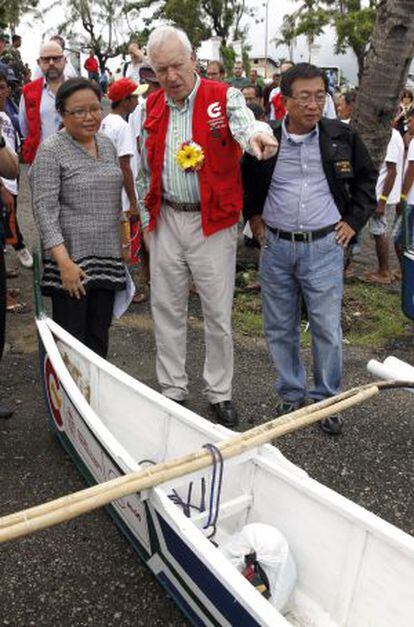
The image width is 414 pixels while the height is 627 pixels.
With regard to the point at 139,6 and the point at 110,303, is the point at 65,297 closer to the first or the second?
the point at 110,303

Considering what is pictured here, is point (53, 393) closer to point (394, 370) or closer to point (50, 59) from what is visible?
point (394, 370)

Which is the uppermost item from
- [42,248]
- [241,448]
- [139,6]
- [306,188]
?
[139,6]

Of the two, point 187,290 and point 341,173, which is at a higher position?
point 341,173

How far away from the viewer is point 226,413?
408 cm

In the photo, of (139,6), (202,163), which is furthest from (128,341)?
(139,6)

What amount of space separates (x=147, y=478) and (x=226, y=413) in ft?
6.46

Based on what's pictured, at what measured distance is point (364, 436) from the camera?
403cm

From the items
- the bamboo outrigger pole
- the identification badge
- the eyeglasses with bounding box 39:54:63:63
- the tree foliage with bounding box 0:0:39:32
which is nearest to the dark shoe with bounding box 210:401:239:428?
the bamboo outrigger pole

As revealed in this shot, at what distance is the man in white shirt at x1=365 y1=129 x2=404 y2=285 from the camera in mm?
6551

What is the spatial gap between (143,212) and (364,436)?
1994 millimetres

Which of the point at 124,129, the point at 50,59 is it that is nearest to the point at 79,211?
the point at 124,129

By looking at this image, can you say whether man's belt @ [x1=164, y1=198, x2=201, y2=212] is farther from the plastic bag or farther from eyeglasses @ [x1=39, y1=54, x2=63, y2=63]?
eyeglasses @ [x1=39, y1=54, x2=63, y2=63]

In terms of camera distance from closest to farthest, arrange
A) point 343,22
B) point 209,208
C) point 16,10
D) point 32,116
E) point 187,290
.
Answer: point 209,208, point 187,290, point 32,116, point 343,22, point 16,10

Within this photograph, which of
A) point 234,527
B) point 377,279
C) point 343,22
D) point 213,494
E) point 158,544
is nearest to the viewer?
point 158,544
